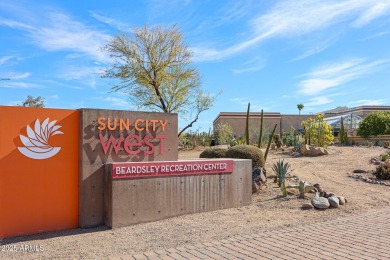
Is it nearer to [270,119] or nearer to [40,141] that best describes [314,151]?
[40,141]

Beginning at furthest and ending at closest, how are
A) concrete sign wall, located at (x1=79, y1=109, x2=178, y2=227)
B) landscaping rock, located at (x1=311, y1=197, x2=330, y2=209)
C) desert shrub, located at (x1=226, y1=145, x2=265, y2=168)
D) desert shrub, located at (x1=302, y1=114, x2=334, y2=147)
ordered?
desert shrub, located at (x1=302, y1=114, x2=334, y2=147) < desert shrub, located at (x1=226, y1=145, x2=265, y2=168) < landscaping rock, located at (x1=311, y1=197, x2=330, y2=209) < concrete sign wall, located at (x1=79, y1=109, x2=178, y2=227)

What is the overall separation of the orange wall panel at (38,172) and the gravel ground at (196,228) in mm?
315

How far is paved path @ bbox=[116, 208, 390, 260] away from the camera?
575cm

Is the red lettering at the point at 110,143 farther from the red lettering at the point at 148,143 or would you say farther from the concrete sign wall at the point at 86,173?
the red lettering at the point at 148,143

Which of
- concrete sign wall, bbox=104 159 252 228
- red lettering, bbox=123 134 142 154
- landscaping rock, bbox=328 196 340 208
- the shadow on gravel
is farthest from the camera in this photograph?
landscaping rock, bbox=328 196 340 208

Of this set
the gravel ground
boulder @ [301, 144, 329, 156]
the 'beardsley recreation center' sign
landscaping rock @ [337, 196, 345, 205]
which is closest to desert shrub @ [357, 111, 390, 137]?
boulder @ [301, 144, 329, 156]

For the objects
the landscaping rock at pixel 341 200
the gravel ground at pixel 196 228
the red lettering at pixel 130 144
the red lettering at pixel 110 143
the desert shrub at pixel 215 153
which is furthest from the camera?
the desert shrub at pixel 215 153

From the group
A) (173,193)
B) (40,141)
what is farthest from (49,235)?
(173,193)

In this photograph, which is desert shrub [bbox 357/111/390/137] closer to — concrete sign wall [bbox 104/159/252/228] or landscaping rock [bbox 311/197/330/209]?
→ landscaping rock [bbox 311/197/330/209]

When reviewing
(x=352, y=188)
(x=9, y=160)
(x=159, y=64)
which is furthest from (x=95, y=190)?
(x=159, y=64)

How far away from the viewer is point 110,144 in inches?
326

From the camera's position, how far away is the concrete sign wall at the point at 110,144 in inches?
312

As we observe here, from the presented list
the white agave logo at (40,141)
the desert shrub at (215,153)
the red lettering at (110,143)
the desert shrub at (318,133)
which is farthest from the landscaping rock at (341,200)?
the desert shrub at (318,133)

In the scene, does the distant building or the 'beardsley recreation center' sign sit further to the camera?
the distant building
